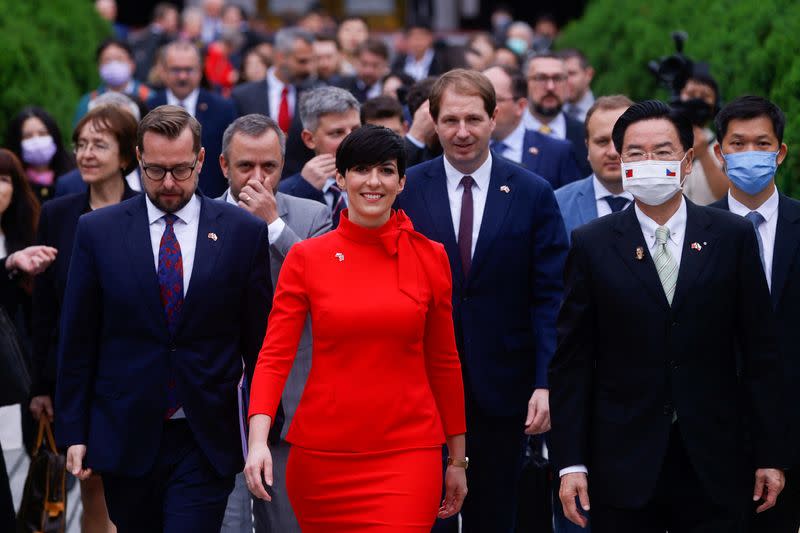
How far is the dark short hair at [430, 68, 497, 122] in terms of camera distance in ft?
21.0

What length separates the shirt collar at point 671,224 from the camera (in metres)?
5.24

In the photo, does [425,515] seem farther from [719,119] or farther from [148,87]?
[148,87]

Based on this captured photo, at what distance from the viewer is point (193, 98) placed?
37.9ft

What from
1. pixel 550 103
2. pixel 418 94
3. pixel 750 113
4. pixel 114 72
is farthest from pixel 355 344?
pixel 114 72

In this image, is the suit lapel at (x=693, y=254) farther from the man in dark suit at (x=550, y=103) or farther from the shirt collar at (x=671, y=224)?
the man in dark suit at (x=550, y=103)

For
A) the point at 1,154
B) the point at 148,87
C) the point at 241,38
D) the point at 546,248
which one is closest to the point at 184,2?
the point at 241,38

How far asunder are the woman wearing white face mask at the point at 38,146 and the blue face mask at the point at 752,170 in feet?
16.1

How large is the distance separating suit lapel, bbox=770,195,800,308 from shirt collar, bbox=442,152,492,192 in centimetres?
125

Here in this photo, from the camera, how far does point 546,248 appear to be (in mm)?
6332

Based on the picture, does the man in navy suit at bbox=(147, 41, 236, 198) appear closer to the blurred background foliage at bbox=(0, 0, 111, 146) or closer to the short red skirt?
the blurred background foliage at bbox=(0, 0, 111, 146)

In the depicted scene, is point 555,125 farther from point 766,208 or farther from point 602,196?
point 766,208

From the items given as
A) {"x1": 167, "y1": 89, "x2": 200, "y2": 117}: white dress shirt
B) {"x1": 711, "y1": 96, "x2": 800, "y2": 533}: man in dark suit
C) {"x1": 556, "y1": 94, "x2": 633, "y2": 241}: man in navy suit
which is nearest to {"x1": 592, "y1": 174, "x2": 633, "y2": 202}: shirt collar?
{"x1": 556, "y1": 94, "x2": 633, "y2": 241}: man in navy suit

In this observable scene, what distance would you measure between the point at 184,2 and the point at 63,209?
2727 centimetres

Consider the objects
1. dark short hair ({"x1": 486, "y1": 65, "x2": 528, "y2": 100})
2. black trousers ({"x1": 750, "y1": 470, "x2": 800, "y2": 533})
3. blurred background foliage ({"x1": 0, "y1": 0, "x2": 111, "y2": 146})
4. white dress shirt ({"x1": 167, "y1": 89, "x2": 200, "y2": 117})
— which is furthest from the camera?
blurred background foliage ({"x1": 0, "y1": 0, "x2": 111, "y2": 146})
